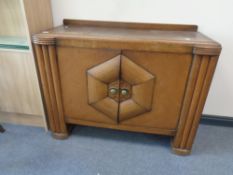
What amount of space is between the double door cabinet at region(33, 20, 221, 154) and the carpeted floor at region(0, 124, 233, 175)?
0.47 feet

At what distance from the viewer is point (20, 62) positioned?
50.3 inches

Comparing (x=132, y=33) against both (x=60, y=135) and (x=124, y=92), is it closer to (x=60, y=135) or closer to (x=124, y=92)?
(x=124, y=92)

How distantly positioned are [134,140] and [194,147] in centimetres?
45

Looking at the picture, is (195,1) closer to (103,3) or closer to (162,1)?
(162,1)

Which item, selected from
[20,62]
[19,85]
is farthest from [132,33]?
[19,85]

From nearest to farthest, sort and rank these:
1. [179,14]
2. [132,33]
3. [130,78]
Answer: [130,78]
[132,33]
[179,14]

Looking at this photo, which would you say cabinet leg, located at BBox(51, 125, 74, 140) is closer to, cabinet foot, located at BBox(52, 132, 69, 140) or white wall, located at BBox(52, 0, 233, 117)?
cabinet foot, located at BBox(52, 132, 69, 140)

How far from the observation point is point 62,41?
3.59 feet

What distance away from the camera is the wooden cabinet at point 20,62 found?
1239 millimetres

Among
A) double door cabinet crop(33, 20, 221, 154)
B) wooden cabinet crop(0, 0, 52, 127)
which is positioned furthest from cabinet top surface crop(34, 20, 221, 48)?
wooden cabinet crop(0, 0, 52, 127)

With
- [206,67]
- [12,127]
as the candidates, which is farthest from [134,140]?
[12,127]

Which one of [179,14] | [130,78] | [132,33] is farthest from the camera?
[179,14]

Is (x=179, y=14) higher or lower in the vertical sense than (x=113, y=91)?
higher

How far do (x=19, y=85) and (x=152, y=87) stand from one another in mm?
966
